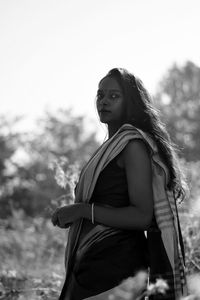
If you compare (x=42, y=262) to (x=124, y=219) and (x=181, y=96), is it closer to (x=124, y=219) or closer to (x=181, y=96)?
(x=124, y=219)

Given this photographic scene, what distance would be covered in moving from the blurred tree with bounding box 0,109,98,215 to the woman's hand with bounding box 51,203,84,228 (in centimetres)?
1581

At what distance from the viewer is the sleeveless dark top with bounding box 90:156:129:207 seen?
9.34 feet

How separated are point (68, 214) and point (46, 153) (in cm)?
2453

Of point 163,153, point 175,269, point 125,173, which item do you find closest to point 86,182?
point 125,173

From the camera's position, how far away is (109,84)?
9.96 feet

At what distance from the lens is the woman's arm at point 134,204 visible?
2.76 metres

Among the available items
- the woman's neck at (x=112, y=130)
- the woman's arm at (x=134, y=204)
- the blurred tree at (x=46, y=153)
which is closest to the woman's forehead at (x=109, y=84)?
the woman's neck at (x=112, y=130)

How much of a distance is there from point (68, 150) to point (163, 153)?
2741 centimetres

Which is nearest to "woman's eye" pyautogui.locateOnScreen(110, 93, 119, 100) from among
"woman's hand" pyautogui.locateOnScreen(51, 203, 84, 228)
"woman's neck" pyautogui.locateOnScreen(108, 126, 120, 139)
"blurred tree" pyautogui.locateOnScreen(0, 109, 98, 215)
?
"woman's neck" pyautogui.locateOnScreen(108, 126, 120, 139)

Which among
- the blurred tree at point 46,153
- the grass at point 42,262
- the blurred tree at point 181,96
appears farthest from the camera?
the blurred tree at point 181,96

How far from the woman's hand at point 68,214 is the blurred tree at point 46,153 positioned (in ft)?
51.9

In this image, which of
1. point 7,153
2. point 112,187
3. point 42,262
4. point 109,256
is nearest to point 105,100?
point 112,187

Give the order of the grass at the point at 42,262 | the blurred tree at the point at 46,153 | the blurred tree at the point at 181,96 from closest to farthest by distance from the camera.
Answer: the grass at the point at 42,262 < the blurred tree at the point at 46,153 < the blurred tree at the point at 181,96

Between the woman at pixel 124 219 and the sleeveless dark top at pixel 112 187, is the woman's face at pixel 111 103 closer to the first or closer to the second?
the woman at pixel 124 219
